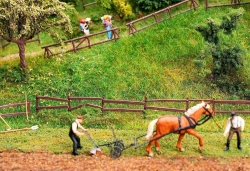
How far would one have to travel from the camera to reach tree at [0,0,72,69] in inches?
869

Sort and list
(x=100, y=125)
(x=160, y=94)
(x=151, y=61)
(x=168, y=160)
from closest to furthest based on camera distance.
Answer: (x=168, y=160), (x=100, y=125), (x=160, y=94), (x=151, y=61)

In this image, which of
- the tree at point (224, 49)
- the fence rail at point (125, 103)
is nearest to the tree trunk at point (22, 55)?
the fence rail at point (125, 103)

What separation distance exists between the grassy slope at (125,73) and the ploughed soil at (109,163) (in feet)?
8.74

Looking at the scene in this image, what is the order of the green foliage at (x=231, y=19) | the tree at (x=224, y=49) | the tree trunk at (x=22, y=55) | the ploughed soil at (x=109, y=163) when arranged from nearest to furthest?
the ploughed soil at (x=109, y=163)
the green foliage at (x=231, y=19)
the tree at (x=224, y=49)
the tree trunk at (x=22, y=55)

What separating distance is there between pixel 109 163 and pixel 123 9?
12692mm

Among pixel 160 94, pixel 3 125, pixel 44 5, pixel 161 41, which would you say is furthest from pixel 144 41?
pixel 3 125

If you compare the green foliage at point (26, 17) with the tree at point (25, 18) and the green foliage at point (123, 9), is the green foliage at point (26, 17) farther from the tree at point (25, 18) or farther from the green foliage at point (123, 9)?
the green foliage at point (123, 9)

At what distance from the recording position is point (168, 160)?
17.9 meters

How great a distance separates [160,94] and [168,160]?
228 inches

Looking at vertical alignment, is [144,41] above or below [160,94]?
above

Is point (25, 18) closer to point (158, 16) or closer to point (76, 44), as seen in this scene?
point (76, 44)

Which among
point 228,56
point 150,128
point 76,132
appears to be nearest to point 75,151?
point 76,132

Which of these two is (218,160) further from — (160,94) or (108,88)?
(108,88)

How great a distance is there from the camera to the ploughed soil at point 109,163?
17297 mm
